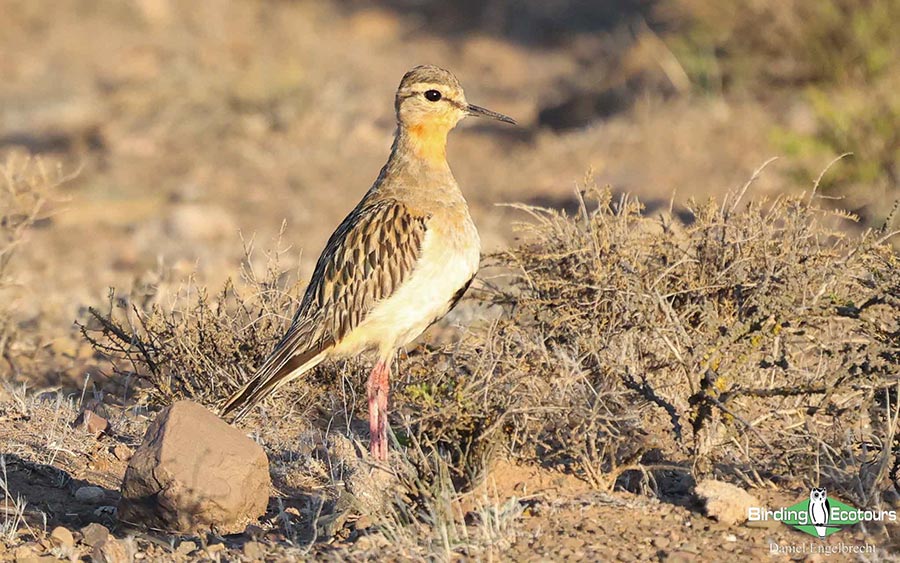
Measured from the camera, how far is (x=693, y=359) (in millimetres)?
5203

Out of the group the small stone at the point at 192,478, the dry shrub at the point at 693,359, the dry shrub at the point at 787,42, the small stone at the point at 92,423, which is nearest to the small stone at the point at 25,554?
the small stone at the point at 192,478

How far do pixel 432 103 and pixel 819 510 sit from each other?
2.89 meters

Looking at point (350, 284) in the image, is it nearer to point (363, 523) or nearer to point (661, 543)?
point (363, 523)

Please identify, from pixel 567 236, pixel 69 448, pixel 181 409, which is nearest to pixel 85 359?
pixel 69 448

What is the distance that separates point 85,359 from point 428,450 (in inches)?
137

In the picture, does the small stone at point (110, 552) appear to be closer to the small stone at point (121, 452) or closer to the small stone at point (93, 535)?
the small stone at point (93, 535)

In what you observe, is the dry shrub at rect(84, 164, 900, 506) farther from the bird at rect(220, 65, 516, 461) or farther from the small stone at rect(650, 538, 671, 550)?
the small stone at rect(650, 538, 671, 550)

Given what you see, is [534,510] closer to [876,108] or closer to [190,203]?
[876,108]

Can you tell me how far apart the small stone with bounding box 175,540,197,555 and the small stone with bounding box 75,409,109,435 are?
153cm

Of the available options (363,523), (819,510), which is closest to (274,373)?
(363,523)

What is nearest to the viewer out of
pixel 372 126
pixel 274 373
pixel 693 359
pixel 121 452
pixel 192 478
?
pixel 192 478

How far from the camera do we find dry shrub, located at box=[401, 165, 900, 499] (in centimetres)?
518

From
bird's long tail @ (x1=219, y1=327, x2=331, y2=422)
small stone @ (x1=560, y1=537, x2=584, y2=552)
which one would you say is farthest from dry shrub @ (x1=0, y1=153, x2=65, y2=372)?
small stone @ (x1=560, y1=537, x2=584, y2=552)

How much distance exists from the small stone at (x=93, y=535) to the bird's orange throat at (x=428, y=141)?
97.4 inches
